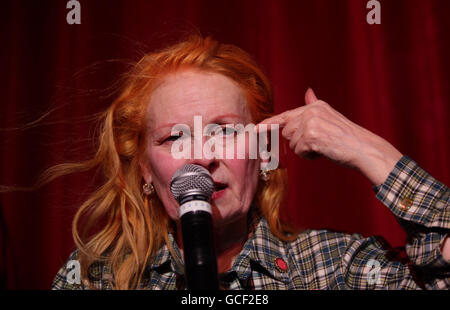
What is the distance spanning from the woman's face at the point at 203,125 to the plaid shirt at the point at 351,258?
180 mm

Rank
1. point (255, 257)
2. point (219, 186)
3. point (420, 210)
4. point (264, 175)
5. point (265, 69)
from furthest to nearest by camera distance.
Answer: point (265, 69) < point (264, 175) < point (255, 257) < point (219, 186) < point (420, 210)

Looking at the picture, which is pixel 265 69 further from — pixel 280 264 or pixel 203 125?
pixel 280 264

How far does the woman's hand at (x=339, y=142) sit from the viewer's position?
1.12m

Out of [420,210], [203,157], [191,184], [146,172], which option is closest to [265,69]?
[146,172]

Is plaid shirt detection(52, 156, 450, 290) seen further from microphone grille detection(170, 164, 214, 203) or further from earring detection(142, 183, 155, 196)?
microphone grille detection(170, 164, 214, 203)

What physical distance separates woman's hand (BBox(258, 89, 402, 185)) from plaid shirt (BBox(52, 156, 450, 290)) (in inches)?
1.5

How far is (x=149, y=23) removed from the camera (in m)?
1.92

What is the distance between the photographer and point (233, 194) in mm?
1192

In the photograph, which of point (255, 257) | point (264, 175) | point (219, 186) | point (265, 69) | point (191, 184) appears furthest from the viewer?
point (265, 69)

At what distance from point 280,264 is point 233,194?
286mm

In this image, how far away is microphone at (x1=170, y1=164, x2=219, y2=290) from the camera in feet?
2.45

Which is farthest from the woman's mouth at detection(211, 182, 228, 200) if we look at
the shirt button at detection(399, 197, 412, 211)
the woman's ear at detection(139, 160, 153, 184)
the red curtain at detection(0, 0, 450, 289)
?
the red curtain at detection(0, 0, 450, 289)

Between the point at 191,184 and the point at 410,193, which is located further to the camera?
the point at 410,193
